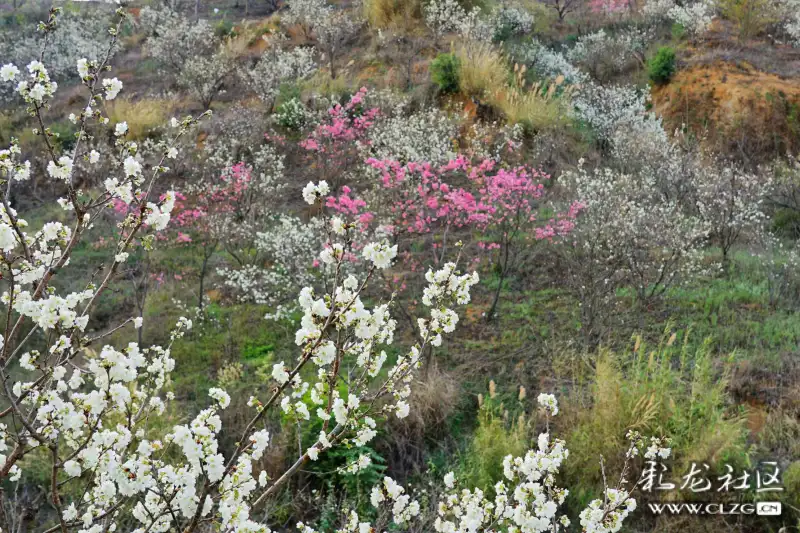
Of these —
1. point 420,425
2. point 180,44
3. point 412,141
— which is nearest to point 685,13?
point 412,141

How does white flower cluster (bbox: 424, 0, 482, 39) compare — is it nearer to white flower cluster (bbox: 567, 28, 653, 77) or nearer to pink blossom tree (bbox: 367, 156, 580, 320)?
white flower cluster (bbox: 567, 28, 653, 77)

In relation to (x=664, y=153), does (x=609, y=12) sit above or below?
above

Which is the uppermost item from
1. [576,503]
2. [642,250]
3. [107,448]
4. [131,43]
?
[107,448]

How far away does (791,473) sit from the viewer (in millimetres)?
3760

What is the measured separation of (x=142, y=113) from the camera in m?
12.8

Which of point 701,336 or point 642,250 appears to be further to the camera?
point 642,250

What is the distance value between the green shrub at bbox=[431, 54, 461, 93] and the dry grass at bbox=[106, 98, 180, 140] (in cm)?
587

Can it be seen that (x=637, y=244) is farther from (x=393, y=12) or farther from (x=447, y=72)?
(x=393, y=12)

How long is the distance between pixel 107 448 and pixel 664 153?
833 cm

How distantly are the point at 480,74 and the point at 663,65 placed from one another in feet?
11.5

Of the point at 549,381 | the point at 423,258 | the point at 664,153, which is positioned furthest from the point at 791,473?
the point at 664,153

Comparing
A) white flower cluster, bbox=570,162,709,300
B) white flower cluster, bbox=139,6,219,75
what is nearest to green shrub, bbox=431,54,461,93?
white flower cluster, bbox=570,162,709,300

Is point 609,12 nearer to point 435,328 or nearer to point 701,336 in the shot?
point 701,336

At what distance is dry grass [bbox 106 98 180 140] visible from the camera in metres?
12.4
